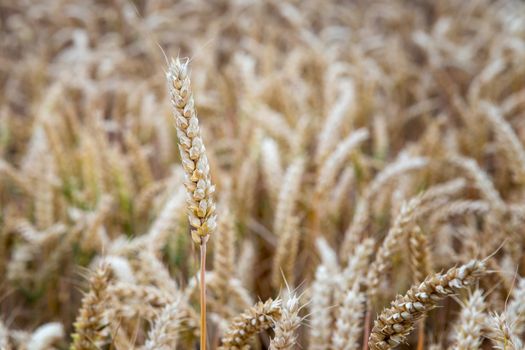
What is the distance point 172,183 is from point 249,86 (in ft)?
2.07

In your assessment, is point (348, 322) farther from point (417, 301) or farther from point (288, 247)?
point (288, 247)

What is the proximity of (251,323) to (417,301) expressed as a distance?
20cm

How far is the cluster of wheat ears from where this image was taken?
69 centimetres

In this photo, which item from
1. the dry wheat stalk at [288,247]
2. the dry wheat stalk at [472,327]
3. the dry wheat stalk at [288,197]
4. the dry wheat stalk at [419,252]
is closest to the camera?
the dry wheat stalk at [472,327]

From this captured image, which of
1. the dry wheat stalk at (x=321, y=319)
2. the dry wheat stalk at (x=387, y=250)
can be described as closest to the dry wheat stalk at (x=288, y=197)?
the dry wheat stalk at (x=321, y=319)

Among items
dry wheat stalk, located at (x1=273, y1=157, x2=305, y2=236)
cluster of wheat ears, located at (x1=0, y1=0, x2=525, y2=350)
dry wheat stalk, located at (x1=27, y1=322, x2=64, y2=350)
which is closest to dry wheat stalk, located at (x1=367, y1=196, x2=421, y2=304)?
cluster of wheat ears, located at (x1=0, y1=0, x2=525, y2=350)

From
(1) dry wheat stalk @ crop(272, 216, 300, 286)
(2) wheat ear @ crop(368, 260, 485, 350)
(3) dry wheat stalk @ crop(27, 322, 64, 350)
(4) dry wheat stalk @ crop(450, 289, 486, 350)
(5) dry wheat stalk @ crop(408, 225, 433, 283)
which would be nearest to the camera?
(2) wheat ear @ crop(368, 260, 485, 350)

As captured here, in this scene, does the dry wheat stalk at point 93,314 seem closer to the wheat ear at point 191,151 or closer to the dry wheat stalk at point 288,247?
the wheat ear at point 191,151

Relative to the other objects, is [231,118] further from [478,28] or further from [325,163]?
[478,28]

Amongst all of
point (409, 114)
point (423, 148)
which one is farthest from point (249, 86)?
point (409, 114)

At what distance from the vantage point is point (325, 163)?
51.6 inches

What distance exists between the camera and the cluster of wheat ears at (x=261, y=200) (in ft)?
2.26

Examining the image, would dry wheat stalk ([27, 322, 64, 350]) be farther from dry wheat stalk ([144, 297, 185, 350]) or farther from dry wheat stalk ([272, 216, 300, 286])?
dry wheat stalk ([272, 216, 300, 286])

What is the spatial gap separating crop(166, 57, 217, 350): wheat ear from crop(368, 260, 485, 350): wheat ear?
224 mm
